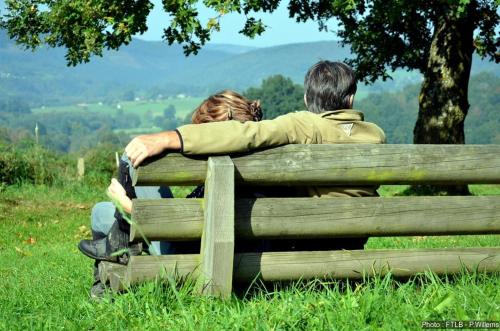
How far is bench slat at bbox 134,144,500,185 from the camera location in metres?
3.94

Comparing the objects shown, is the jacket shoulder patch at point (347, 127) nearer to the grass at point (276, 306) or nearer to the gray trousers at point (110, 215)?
the grass at point (276, 306)

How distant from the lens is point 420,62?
25188 mm

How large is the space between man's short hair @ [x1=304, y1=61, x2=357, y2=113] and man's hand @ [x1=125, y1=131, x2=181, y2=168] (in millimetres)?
971

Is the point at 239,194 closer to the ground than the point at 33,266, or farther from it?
farther from it

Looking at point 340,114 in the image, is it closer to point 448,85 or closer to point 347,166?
point 347,166

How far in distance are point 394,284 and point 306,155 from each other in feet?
2.88

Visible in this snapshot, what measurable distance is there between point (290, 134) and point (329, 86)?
44 cm

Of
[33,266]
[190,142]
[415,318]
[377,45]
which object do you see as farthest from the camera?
[377,45]

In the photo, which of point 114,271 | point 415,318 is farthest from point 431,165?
point 114,271

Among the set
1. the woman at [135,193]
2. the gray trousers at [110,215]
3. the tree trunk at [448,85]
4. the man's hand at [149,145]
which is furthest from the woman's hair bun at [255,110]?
the tree trunk at [448,85]

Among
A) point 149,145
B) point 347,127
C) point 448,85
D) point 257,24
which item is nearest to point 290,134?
point 347,127

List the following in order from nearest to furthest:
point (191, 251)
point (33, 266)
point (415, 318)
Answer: point (415, 318) < point (191, 251) < point (33, 266)

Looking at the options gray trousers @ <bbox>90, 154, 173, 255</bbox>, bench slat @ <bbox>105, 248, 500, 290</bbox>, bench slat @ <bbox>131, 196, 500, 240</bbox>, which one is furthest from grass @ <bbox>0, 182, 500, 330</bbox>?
gray trousers @ <bbox>90, 154, 173, 255</bbox>

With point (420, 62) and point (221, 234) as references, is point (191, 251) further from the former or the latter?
point (420, 62)
